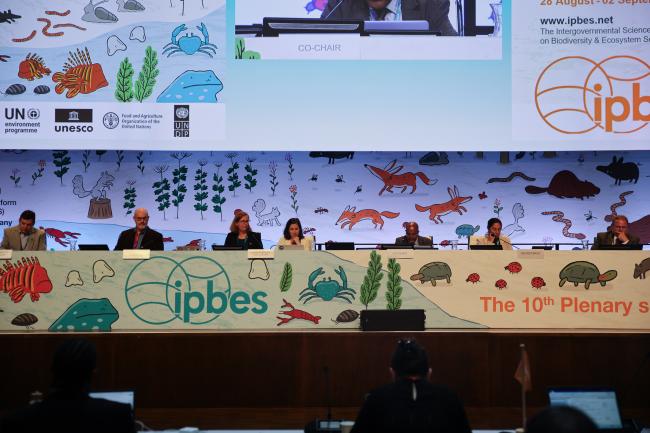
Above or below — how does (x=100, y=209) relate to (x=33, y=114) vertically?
below

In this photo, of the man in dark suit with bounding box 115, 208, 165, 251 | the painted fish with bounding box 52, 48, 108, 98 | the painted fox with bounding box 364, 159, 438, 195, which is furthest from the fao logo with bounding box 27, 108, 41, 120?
the painted fox with bounding box 364, 159, 438, 195

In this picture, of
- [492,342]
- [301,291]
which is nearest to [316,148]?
[301,291]

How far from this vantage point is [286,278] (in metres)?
4.96

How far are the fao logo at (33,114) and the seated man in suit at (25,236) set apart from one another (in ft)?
3.84

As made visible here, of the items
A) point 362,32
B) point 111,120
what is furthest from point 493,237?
point 111,120

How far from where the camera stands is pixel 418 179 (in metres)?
8.33

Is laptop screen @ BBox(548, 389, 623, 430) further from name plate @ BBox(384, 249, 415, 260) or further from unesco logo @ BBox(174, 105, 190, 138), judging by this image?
unesco logo @ BBox(174, 105, 190, 138)

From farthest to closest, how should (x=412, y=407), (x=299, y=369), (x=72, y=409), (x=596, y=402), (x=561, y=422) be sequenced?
(x=299, y=369) → (x=596, y=402) → (x=412, y=407) → (x=72, y=409) → (x=561, y=422)

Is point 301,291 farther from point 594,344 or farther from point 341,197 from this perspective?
point 341,197

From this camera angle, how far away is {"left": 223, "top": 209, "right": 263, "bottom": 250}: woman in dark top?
20.7 ft

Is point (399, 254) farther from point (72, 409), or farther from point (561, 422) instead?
point (561, 422)

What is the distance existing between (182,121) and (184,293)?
280cm

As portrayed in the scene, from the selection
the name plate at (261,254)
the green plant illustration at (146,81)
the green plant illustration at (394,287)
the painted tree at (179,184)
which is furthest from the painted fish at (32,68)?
the green plant illustration at (394,287)

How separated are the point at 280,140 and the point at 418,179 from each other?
5.88 feet
